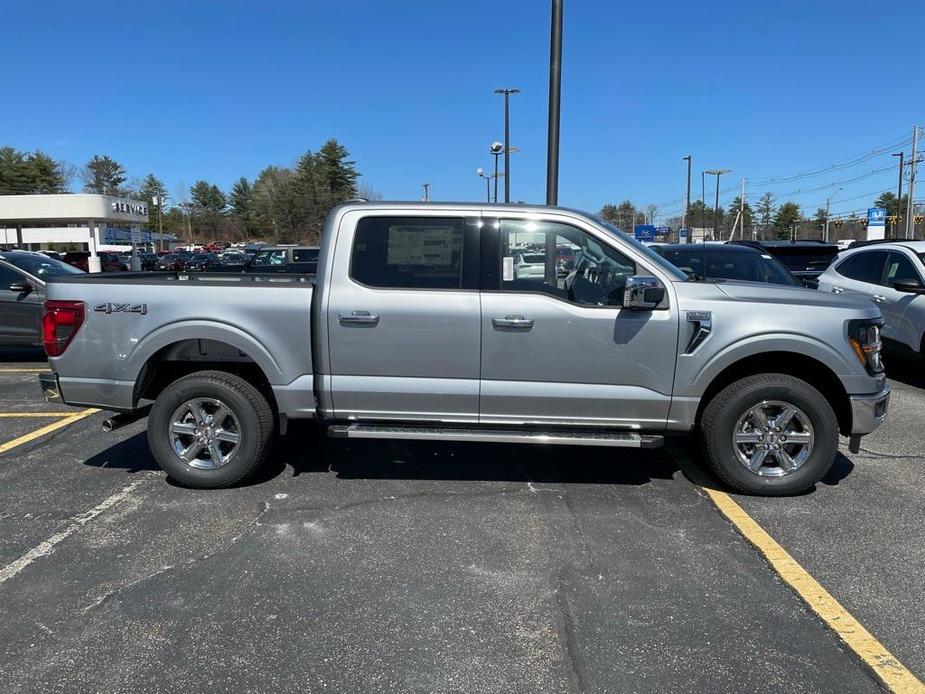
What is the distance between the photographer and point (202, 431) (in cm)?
495

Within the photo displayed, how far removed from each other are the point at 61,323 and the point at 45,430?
2380 mm

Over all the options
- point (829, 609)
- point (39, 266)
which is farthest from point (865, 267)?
point (39, 266)

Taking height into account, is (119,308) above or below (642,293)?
below

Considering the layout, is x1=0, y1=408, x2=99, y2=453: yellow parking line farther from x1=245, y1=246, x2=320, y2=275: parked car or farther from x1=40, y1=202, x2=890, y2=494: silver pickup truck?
x1=245, y1=246, x2=320, y2=275: parked car

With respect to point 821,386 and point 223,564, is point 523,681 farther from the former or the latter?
point 821,386

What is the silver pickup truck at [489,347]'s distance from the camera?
460 centimetres

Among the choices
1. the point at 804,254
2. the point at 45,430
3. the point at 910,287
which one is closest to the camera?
the point at 45,430

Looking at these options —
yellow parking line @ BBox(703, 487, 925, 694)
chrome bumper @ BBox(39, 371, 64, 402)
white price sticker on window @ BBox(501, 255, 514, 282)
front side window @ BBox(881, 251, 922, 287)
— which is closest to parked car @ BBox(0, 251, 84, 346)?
chrome bumper @ BBox(39, 371, 64, 402)

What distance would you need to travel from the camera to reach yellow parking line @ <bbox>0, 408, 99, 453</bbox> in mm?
6156

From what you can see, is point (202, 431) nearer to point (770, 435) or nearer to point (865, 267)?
point (770, 435)

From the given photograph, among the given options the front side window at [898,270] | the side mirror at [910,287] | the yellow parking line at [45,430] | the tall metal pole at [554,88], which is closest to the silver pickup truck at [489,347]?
the yellow parking line at [45,430]

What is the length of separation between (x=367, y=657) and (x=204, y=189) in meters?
138

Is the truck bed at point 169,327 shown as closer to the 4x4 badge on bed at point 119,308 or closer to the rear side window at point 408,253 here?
the 4x4 badge on bed at point 119,308

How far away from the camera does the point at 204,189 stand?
424 feet
